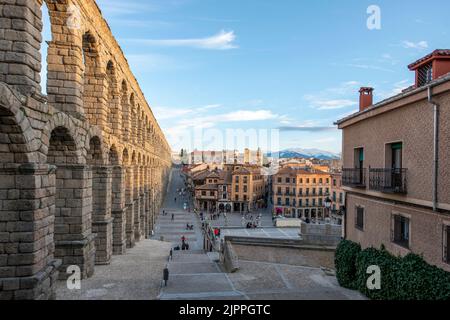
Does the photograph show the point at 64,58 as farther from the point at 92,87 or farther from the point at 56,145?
the point at 92,87

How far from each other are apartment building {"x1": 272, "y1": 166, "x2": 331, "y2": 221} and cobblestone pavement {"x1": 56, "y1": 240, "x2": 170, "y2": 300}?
160ft

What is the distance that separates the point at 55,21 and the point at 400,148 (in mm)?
14128

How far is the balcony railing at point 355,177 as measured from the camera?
17422mm

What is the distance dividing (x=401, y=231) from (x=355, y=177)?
182 inches

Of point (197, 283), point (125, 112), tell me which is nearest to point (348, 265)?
point (197, 283)

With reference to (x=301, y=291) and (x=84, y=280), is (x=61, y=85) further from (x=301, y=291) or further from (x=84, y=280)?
(x=301, y=291)

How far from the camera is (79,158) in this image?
46.0 feet

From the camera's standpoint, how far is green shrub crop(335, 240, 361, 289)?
1736 cm

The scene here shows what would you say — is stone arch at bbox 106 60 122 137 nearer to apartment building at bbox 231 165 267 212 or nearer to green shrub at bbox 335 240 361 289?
green shrub at bbox 335 240 361 289

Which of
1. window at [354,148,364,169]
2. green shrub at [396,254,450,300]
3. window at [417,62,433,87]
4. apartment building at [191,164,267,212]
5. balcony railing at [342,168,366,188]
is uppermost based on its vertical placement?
window at [417,62,433,87]

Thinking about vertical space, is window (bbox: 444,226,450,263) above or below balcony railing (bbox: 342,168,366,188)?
below

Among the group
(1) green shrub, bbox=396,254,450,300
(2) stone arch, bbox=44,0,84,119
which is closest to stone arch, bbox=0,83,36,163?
(2) stone arch, bbox=44,0,84,119

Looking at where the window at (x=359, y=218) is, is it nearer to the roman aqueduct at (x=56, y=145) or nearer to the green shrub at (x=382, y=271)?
the green shrub at (x=382, y=271)
